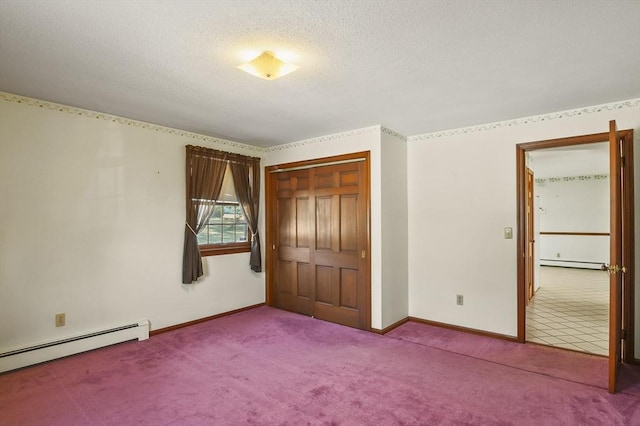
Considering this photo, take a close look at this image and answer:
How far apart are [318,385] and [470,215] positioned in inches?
101

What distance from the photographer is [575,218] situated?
862 cm

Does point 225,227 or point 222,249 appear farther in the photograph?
point 225,227

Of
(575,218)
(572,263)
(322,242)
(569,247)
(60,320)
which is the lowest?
(572,263)

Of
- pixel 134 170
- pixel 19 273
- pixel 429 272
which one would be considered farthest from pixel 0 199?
pixel 429 272

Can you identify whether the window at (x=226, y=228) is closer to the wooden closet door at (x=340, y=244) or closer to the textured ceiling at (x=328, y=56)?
the wooden closet door at (x=340, y=244)

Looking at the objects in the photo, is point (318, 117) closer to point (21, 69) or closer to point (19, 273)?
point (21, 69)

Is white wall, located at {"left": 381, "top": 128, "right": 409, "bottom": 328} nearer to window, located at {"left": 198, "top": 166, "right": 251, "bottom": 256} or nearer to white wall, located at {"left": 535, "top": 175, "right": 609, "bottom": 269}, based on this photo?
window, located at {"left": 198, "top": 166, "right": 251, "bottom": 256}

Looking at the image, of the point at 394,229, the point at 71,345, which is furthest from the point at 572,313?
the point at 71,345

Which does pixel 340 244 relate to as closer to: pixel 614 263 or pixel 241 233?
pixel 241 233

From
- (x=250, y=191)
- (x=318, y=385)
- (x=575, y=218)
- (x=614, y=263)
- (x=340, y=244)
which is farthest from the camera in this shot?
(x=575, y=218)

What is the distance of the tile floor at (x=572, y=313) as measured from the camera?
145 inches

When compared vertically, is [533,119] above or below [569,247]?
above

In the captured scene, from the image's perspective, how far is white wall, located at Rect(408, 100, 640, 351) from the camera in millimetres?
3672

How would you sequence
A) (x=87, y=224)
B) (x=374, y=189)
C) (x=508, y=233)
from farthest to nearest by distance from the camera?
(x=374, y=189)
(x=508, y=233)
(x=87, y=224)
